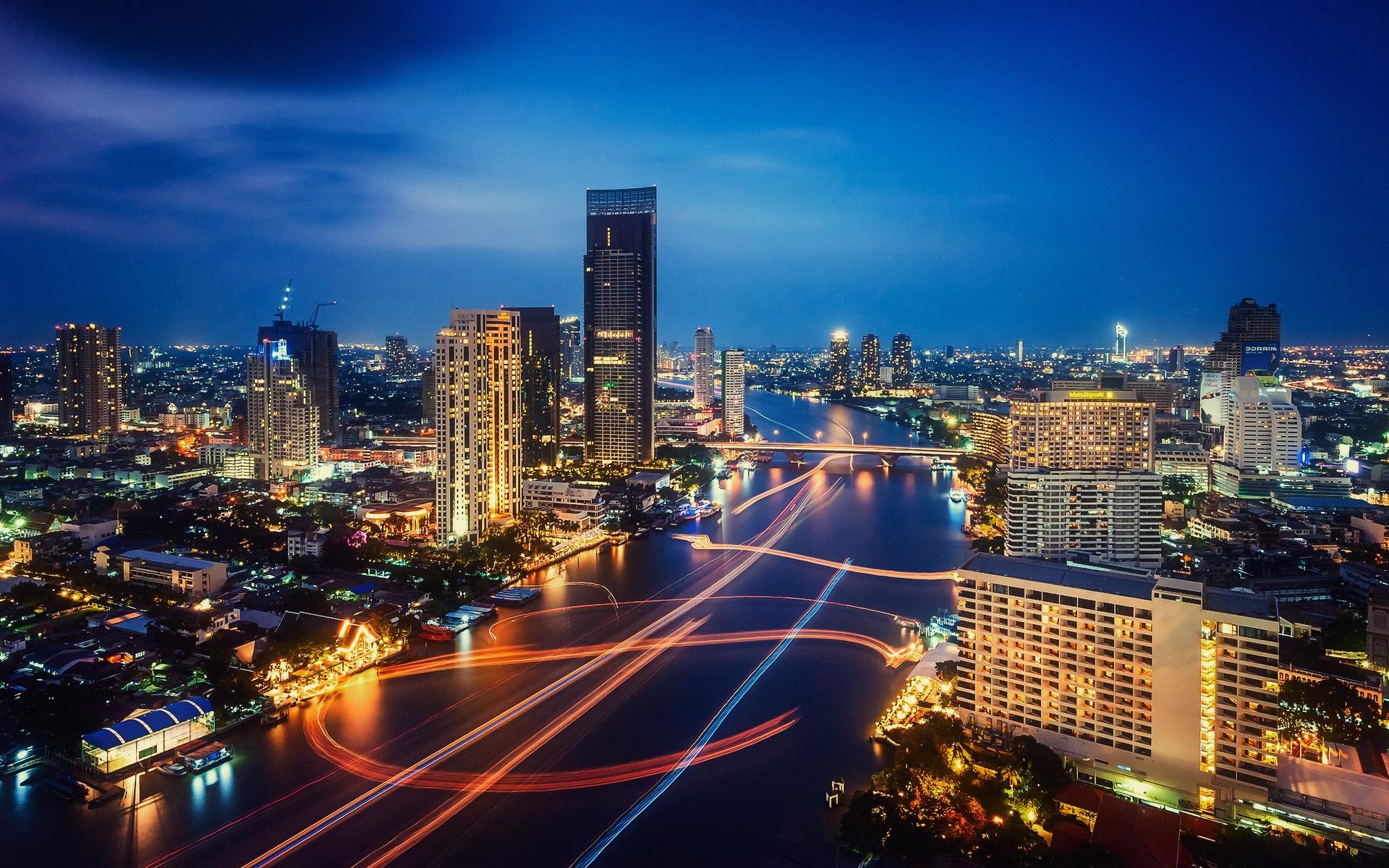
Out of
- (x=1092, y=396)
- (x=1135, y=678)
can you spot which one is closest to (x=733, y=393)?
(x=1092, y=396)

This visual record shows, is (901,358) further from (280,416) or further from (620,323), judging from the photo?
(280,416)

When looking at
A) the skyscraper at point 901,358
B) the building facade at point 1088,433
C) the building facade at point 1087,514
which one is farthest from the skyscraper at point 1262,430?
the skyscraper at point 901,358

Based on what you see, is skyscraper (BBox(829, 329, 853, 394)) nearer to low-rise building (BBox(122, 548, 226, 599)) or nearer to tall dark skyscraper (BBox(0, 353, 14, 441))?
tall dark skyscraper (BBox(0, 353, 14, 441))

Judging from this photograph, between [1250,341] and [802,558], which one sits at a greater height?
[1250,341]

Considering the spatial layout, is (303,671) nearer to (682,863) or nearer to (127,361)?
(682,863)

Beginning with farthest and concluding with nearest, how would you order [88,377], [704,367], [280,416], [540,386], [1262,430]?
[704,367], [88,377], [540,386], [280,416], [1262,430]

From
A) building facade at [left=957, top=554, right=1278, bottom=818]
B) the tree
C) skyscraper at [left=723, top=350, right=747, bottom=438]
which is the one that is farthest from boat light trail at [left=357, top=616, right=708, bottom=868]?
skyscraper at [left=723, top=350, right=747, bottom=438]

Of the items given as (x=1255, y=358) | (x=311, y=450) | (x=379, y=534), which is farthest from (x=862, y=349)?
(x=379, y=534)

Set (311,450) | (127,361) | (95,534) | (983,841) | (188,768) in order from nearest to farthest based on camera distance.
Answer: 1. (983,841)
2. (188,768)
3. (95,534)
4. (311,450)
5. (127,361)
